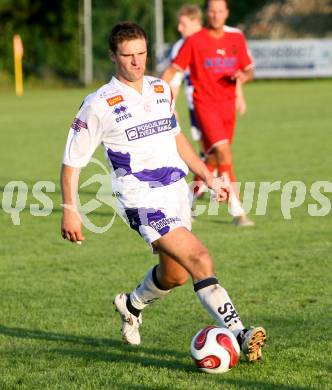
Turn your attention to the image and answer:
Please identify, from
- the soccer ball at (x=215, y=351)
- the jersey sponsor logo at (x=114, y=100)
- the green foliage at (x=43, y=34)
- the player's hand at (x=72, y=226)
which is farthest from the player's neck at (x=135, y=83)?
the green foliage at (x=43, y=34)

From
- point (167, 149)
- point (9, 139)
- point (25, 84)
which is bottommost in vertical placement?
point (25, 84)

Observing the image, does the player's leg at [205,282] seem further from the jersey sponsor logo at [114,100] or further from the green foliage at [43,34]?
the green foliage at [43,34]

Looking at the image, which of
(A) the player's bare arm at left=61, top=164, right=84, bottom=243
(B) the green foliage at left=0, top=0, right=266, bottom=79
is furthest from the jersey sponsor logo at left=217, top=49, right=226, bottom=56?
(B) the green foliage at left=0, top=0, right=266, bottom=79

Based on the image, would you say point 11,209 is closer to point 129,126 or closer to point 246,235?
point 246,235

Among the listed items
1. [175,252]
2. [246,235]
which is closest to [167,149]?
[175,252]

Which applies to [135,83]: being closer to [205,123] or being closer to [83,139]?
[83,139]

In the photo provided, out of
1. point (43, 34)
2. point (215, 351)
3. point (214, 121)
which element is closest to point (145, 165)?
point (215, 351)

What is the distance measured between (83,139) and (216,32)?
5.70 meters

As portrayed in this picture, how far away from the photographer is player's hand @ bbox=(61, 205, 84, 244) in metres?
5.53

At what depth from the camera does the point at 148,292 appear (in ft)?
20.5

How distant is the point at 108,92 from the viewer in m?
5.86

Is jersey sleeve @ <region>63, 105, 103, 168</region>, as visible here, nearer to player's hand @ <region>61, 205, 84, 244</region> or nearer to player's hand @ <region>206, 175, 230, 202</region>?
player's hand @ <region>61, 205, 84, 244</region>

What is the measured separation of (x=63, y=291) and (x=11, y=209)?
495 centimetres

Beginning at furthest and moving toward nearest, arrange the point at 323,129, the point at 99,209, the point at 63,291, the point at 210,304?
the point at 323,129, the point at 99,209, the point at 63,291, the point at 210,304
